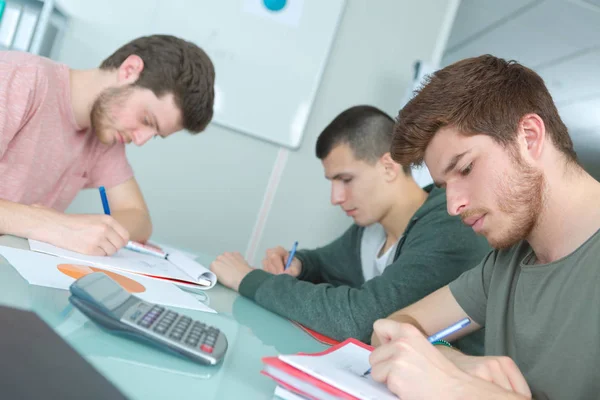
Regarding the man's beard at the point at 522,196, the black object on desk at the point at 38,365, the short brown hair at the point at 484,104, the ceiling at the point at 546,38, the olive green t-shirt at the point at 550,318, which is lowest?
the black object on desk at the point at 38,365

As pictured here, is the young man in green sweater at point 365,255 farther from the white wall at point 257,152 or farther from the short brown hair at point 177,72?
the white wall at point 257,152

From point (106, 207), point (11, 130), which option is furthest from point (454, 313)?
point (11, 130)

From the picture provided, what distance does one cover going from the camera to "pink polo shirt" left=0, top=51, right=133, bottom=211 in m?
1.30

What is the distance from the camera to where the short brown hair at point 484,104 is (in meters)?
0.92

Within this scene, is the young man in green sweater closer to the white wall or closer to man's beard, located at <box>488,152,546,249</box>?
man's beard, located at <box>488,152,546,249</box>

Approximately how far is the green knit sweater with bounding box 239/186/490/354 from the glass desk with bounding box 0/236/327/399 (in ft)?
0.73

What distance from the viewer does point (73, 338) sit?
1.94ft

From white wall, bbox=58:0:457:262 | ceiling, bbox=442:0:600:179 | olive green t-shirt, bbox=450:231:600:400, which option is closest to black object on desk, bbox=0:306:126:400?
olive green t-shirt, bbox=450:231:600:400

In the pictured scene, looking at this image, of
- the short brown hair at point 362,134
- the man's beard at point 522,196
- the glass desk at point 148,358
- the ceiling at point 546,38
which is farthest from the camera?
the ceiling at point 546,38

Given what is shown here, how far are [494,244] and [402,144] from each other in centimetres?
25

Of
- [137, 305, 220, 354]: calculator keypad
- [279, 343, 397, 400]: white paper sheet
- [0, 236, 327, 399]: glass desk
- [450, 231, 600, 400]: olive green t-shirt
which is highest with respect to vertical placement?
[450, 231, 600, 400]: olive green t-shirt

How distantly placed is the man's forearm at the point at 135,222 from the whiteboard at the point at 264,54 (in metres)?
0.92

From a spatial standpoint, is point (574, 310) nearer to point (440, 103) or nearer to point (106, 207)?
point (440, 103)

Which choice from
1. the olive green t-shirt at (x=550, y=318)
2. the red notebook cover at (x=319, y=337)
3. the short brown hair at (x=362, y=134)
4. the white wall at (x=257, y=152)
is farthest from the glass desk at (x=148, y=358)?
the white wall at (x=257, y=152)
